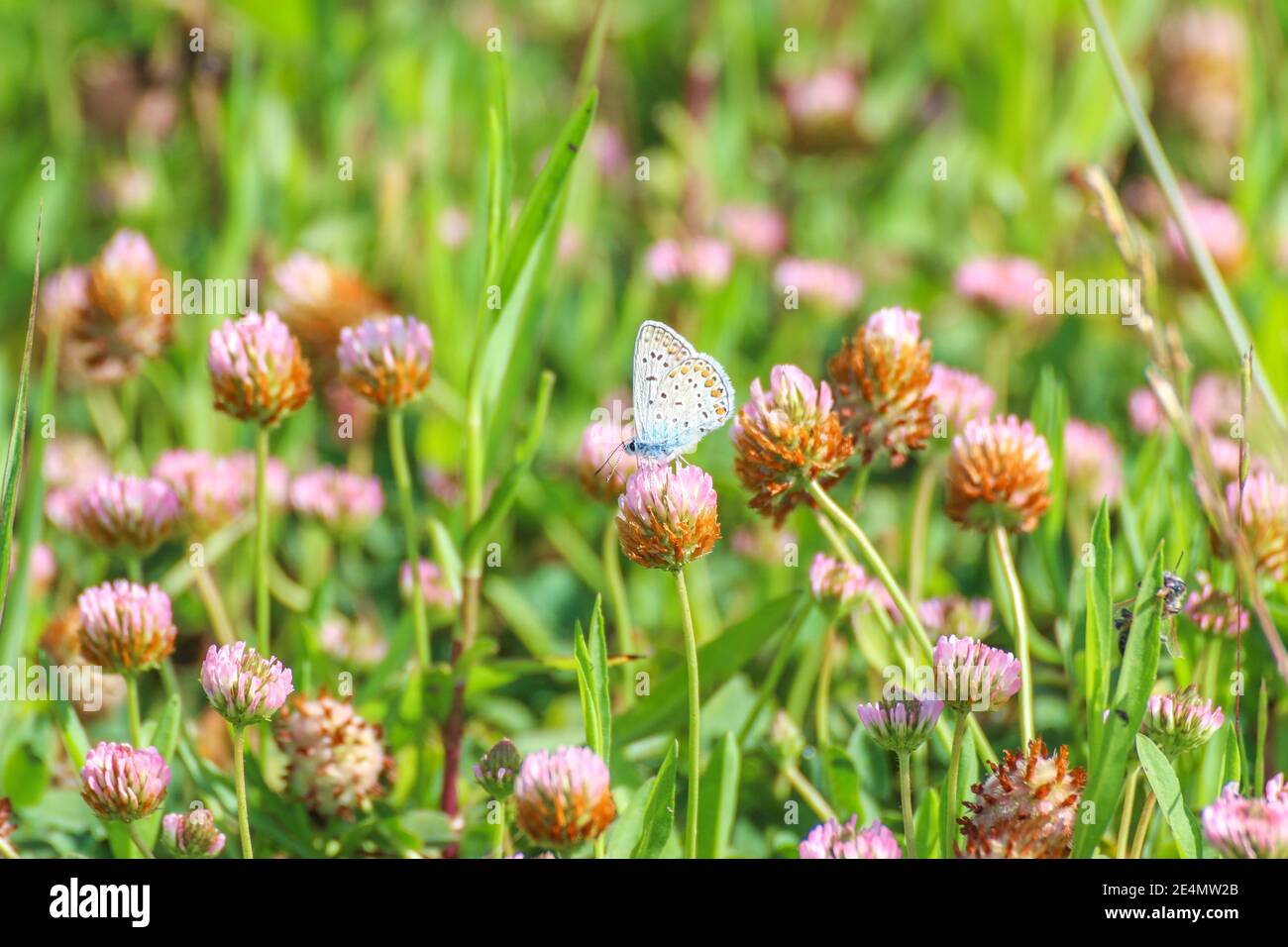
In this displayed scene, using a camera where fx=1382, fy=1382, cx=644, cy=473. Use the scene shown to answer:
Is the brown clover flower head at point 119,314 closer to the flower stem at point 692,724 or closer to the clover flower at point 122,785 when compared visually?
the clover flower at point 122,785

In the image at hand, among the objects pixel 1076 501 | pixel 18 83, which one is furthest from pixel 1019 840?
pixel 18 83

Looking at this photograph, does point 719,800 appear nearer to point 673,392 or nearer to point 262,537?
point 673,392

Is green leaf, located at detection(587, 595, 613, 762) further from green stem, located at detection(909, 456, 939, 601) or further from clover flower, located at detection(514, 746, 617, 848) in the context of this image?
green stem, located at detection(909, 456, 939, 601)

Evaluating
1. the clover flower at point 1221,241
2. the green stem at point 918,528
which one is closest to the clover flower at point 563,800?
the green stem at point 918,528

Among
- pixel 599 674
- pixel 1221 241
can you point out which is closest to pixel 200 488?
pixel 599 674

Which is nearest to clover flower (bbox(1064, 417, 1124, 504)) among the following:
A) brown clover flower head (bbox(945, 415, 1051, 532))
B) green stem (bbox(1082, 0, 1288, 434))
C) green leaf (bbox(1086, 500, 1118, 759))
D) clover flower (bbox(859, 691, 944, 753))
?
green stem (bbox(1082, 0, 1288, 434))
